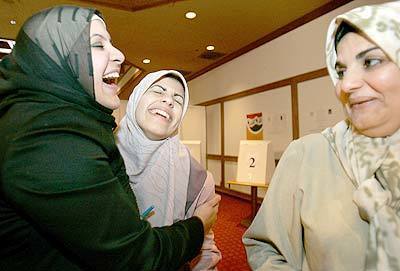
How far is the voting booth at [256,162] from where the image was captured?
440 cm

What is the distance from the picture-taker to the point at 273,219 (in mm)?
956

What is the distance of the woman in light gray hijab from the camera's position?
1278 millimetres

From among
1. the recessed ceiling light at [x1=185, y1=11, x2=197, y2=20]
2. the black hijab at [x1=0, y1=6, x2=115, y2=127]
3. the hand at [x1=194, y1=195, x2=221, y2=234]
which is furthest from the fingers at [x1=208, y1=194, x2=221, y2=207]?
the recessed ceiling light at [x1=185, y1=11, x2=197, y2=20]

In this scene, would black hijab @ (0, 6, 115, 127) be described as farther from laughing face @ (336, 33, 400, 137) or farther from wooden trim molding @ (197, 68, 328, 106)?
wooden trim molding @ (197, 68, 328, 106)

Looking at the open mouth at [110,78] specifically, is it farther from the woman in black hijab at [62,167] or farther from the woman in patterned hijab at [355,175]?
the woman in patterned hijab at [355,175]

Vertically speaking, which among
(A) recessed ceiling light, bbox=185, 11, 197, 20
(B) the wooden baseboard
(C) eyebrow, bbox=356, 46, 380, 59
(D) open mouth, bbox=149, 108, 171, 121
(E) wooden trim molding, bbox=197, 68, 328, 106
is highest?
(A) recessed ceiling light, bbox=185, 11, 197, 20

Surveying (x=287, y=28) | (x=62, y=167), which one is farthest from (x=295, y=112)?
(x=62, y=167)

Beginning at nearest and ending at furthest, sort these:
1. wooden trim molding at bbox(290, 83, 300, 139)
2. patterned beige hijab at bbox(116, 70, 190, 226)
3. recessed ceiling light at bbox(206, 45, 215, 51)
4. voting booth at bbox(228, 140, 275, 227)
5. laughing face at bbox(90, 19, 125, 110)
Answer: laughing face at bbox(90, 19, 125, 110)
patterned beige hijab at bbox(116, 70, 190, 226)
voting booth at bbox(228, 140, 275, 227)
wooden trim molding at bbox(290, 83, 300, 139)
recessed ceiling light at bbox(206, 45, 215, 51)

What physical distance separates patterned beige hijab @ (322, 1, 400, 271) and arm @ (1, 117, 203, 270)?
0.58m

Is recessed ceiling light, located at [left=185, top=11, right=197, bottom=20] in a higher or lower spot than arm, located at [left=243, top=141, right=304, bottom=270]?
higher

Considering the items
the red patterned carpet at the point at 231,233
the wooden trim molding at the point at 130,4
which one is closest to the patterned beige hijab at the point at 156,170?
the red patterned carpet at the point at 231,233

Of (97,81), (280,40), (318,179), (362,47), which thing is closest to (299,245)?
(318,179)

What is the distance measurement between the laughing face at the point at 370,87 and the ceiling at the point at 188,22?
325 centimetres

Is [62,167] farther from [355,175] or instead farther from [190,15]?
[190,15]
